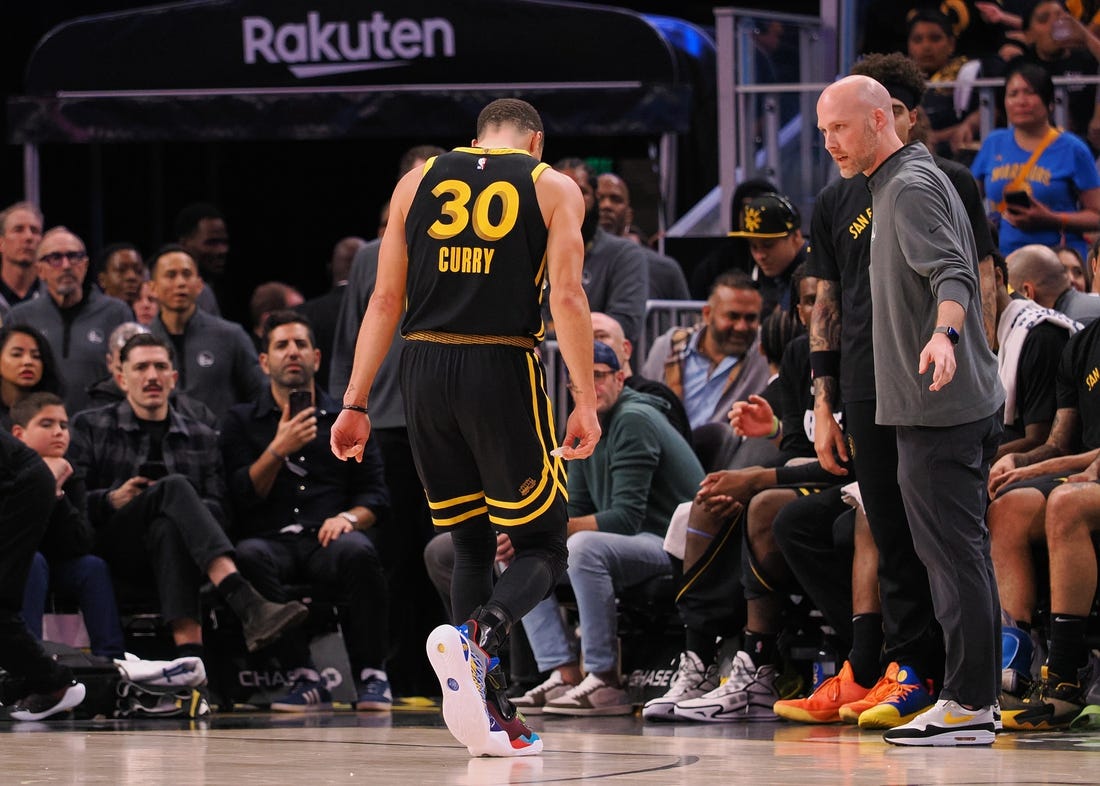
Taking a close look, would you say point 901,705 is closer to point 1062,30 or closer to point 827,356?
point 827,356

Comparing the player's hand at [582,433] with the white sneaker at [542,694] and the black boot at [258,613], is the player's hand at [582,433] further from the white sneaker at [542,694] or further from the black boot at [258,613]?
the black boot at [258,613]

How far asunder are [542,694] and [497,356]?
2575 millimetres

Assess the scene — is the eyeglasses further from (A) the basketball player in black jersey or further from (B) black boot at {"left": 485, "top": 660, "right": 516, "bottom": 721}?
(B) black boot at {"left": 485, "top": 660, "right": 516, "bottom": 721}

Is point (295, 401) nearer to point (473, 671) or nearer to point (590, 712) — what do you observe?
point (590, 712)

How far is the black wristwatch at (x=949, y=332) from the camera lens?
5.27 meters

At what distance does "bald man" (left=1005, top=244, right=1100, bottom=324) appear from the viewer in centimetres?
755

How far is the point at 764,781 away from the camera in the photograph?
4.65 m

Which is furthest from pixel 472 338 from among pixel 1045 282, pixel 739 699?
pixel 1045 282

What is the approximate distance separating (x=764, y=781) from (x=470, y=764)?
91 centimetres

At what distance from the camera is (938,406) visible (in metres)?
5.55

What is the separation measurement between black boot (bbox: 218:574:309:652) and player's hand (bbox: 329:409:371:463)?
2.38 meters

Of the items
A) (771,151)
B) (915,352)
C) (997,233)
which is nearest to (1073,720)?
(915,352)

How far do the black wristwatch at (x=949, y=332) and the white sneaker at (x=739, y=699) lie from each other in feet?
7.23

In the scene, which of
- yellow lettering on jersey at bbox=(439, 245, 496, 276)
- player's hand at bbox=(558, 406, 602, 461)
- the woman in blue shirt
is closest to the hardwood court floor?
player's hand at bbox=(558, 406, 602, 461)
